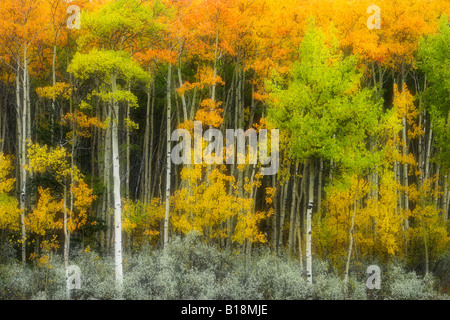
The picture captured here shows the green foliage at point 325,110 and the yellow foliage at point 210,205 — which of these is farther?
the yellow foliage at point 210,205

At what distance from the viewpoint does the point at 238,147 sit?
71.9ft

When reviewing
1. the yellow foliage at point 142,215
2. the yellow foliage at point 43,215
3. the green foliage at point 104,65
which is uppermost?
the green foliage at point 104,65

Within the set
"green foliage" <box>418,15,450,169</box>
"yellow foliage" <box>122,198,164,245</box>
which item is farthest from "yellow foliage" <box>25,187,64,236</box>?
"green foliage" <box>418,15,450,169</box>

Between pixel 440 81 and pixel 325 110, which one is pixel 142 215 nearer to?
pixel 325 110

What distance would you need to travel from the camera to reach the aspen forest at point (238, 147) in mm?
15555

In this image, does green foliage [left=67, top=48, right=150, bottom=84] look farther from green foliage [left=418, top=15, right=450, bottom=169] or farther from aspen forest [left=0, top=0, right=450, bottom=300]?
green foliage [left=418, top=15, right=450, bottom=169]

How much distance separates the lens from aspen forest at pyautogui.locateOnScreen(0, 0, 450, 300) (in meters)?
15.6

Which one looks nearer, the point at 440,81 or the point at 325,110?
the point at 325,110

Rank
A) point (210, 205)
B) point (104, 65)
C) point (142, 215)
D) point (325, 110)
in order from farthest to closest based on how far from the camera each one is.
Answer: point (142, 215), point (210, 205), point (104, 65), point (325, 110)

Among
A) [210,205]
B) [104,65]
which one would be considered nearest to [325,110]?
[210,205]

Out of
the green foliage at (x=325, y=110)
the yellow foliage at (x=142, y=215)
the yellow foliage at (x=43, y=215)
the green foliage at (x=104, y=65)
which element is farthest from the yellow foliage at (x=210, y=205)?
the green foliage at (x=104, y=65)

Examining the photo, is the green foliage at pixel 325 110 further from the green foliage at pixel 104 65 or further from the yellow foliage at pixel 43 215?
the yellow foliage at pixel 43 215

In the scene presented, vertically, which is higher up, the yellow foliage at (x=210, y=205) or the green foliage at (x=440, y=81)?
the green foliage at (x=440, y=81)
